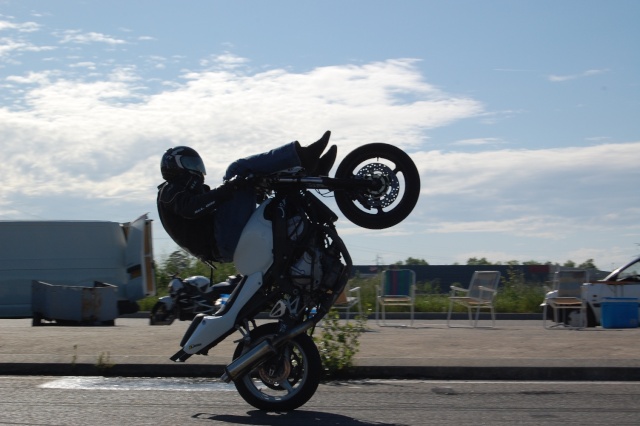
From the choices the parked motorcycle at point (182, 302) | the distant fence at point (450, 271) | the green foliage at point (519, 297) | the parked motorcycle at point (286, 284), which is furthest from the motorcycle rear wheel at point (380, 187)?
the distant fence at point (450, 271)

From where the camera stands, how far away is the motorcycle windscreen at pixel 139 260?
776 inches

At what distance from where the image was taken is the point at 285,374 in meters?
7.04

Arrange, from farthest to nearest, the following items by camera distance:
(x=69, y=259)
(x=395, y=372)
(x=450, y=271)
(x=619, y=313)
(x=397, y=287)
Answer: (x=450, y=271) < (x=69, y=259) < (x=397, y=287) < (x=619, y=313) < (x=395, y=372)

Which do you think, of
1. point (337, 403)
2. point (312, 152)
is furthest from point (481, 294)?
point (312, 152)

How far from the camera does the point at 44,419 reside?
659 centimetres

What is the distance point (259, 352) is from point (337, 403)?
0.92m

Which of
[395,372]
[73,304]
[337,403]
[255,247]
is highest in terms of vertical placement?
[255,247]

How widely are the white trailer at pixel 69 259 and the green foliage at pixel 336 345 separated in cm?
1092

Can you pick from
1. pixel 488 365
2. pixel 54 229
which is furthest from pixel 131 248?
pixel 488 365

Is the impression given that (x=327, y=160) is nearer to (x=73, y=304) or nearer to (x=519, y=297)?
(x=73, y=304)

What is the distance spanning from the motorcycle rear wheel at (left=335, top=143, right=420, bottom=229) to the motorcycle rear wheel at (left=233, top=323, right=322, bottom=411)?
1.12 m

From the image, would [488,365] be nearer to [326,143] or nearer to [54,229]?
[326,143]

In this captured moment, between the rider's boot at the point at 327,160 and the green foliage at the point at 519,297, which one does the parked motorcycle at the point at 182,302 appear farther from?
the green foliage at the point at 519,297

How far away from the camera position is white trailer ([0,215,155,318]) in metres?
19.7
